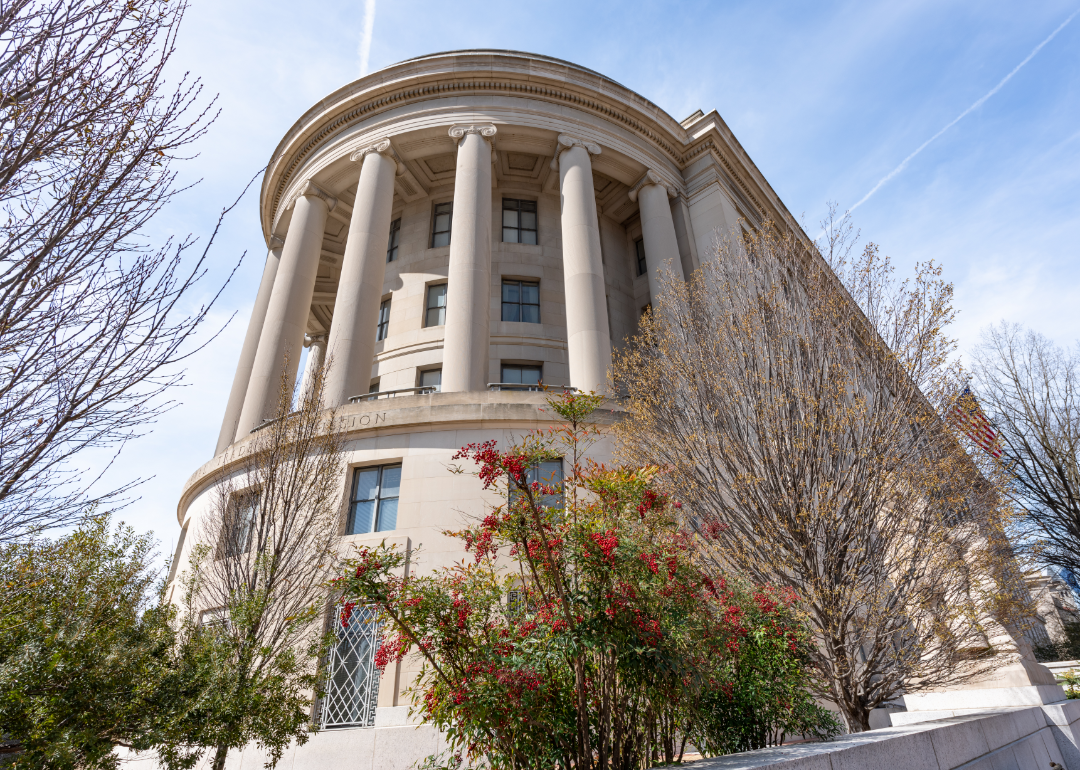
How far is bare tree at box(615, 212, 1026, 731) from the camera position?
33.7 feet

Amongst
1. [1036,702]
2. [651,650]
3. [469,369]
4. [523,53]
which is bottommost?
[1036,702]

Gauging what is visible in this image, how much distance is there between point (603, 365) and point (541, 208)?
12131 mm

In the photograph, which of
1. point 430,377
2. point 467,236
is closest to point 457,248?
point 467,236

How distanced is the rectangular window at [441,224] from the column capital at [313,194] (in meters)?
4.66

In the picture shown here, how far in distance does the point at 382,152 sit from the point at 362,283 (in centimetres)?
716

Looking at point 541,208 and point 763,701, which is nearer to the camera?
point 763,701

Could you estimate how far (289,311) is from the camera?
23.3 metres

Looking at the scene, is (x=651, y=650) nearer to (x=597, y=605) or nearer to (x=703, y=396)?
(x=597, y=605)

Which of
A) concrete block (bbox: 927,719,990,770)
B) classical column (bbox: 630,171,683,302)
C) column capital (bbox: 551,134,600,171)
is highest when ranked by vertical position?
column capital (bbox: 551,134,600,171)

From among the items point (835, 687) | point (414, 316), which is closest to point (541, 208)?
point (414, 316)

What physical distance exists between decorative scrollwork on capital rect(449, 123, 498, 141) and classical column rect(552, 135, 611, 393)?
2.95 meters

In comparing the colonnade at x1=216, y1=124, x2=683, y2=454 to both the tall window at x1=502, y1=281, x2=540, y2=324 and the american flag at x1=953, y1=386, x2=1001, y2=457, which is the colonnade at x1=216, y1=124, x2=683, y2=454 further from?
the american flag at x1=953, y1=386, x2=1001, y2=457

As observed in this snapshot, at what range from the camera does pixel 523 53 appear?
988 inches

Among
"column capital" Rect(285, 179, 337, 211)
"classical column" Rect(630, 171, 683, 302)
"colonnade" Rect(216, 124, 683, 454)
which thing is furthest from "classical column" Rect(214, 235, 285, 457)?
"classical column" Rect(630, 171, 683, 302)
